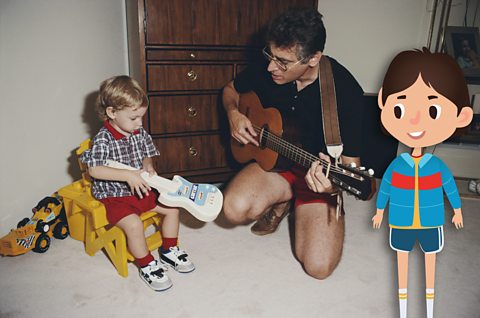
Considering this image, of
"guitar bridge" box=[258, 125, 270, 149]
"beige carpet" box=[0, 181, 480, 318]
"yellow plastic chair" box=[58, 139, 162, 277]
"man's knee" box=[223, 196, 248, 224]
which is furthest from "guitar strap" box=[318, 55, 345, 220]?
"yellow plastic chair" box=[58, 139, 162, 277]

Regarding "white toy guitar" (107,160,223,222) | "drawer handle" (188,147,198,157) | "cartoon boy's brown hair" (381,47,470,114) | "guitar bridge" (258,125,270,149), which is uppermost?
"cartoon boy's brown hair" (381,47,470,114)

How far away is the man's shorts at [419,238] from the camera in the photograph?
2.17 feet

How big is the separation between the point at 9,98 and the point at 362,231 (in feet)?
5.31

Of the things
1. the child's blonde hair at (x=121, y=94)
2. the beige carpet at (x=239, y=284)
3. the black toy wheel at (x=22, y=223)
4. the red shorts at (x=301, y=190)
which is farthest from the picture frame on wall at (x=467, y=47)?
the black toy wheel at (x=22, y=223)

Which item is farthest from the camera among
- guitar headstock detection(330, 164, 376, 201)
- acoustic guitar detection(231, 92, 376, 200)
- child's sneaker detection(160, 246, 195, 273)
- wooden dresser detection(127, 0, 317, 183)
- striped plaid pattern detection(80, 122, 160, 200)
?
wooden dresser detection(127, 0, 317, 183)

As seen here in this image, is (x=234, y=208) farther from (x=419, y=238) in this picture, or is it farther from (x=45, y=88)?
(x=419, y=238)

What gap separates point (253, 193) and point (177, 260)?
1.37ft

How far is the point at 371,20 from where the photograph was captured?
Result: 2.19 metres

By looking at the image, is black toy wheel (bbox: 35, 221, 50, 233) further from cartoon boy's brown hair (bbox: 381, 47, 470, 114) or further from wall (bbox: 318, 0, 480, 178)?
wall (bbox: 318, 0, 480, 178)

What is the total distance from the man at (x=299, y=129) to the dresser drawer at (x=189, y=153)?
0.32 metres

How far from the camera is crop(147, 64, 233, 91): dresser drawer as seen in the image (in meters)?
1.83

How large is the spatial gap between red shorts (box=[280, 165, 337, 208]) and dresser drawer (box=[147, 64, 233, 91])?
0.59 metres

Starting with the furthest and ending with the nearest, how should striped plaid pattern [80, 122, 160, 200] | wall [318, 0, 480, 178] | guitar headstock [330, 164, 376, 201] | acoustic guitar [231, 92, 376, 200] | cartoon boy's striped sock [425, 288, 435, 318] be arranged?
1. wall [318, 0, 480, 178]
2. striped plaid pattern [80, 122, 160, 200]
3. acoustic guitar [231, 92, 376, 200]
4. guitar headstock [330, 164, 376, 201]
5. cartoon boy's striped sock [425, 288, 435, 318]

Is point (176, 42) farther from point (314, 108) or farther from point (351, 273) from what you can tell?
point (351, 273)
